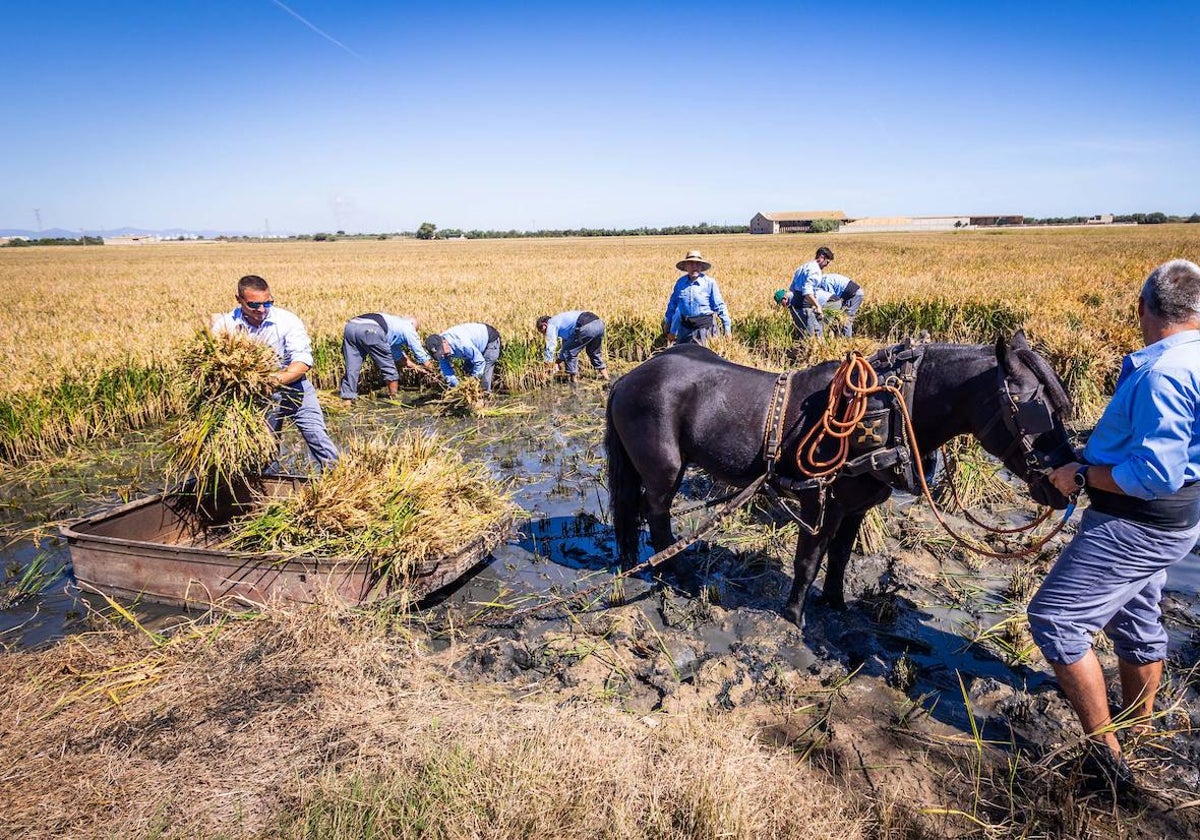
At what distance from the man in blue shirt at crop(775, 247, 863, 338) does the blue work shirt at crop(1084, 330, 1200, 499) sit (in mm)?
8325

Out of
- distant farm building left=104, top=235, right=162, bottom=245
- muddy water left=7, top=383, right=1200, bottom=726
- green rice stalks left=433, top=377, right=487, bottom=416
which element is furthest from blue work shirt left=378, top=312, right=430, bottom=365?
distant farm building left=104, top=235, right=162, bottom=245

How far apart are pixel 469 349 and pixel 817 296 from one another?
617 cm

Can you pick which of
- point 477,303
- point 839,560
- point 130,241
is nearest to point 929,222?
point 477,303

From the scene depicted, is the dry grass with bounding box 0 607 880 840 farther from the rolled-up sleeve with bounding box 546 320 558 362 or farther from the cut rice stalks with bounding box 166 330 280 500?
the rolled-up sleeve with bounding box 546 320 558 362

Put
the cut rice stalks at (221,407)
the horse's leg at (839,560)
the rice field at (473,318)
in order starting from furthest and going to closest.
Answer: the rice field at (473,318), the cut rice stalks at (221,407), the horse's leg at (839,560)

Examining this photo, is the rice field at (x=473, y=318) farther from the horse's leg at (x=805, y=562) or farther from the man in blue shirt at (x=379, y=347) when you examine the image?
the horse's leg at (x=805, y=562)

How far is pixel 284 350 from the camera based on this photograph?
5375 millimetres

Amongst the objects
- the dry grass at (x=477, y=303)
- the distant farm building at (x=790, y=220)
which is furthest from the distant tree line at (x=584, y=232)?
the dry grass at (x=477, y=303)

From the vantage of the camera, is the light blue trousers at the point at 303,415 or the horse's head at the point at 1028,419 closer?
the horse's head at the point at 1028,419

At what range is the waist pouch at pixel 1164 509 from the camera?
245 centimetres

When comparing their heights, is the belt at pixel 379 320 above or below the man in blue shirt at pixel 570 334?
above

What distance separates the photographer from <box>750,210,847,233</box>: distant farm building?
4161 inches

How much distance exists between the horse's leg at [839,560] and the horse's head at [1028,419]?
122cm

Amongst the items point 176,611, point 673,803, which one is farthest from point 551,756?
point 176,611
